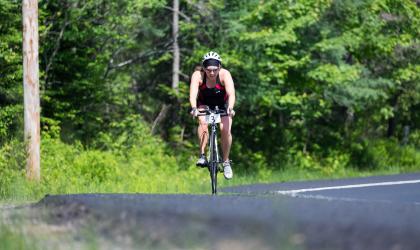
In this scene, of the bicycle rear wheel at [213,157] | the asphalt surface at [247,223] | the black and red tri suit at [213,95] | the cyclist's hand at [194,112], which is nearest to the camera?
the asphalt surface at [247,223]

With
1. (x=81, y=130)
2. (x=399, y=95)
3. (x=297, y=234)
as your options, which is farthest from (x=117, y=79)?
(x=297, y=234)

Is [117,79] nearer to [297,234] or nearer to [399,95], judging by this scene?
[399,95]

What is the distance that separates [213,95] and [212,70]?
44cm

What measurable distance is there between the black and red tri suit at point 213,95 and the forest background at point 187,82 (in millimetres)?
5351

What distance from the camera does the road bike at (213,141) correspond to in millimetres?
13398

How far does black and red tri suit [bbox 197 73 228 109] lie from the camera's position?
44.5 feet

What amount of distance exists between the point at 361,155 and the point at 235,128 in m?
4.19

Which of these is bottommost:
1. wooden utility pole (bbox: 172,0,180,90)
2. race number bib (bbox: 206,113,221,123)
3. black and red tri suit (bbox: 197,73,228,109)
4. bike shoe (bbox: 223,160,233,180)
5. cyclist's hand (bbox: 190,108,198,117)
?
bike shoe (bbox: 223,160,233,180)

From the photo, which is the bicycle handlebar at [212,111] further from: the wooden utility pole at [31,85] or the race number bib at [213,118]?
the wooden utility pole at [31,85]

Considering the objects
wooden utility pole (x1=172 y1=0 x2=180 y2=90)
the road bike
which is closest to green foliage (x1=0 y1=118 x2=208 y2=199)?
wooden utility pole (x1=172 y1=0 x2=180 y2=90)

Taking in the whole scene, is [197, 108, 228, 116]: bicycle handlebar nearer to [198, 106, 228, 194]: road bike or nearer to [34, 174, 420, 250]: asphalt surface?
[198, 106, 228, 194]: road bike

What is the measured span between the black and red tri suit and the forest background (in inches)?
211

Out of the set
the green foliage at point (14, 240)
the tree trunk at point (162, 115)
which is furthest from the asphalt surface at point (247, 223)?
the tree trunk at point (162, 115)

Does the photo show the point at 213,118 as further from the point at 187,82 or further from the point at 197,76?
the point at 187,82
